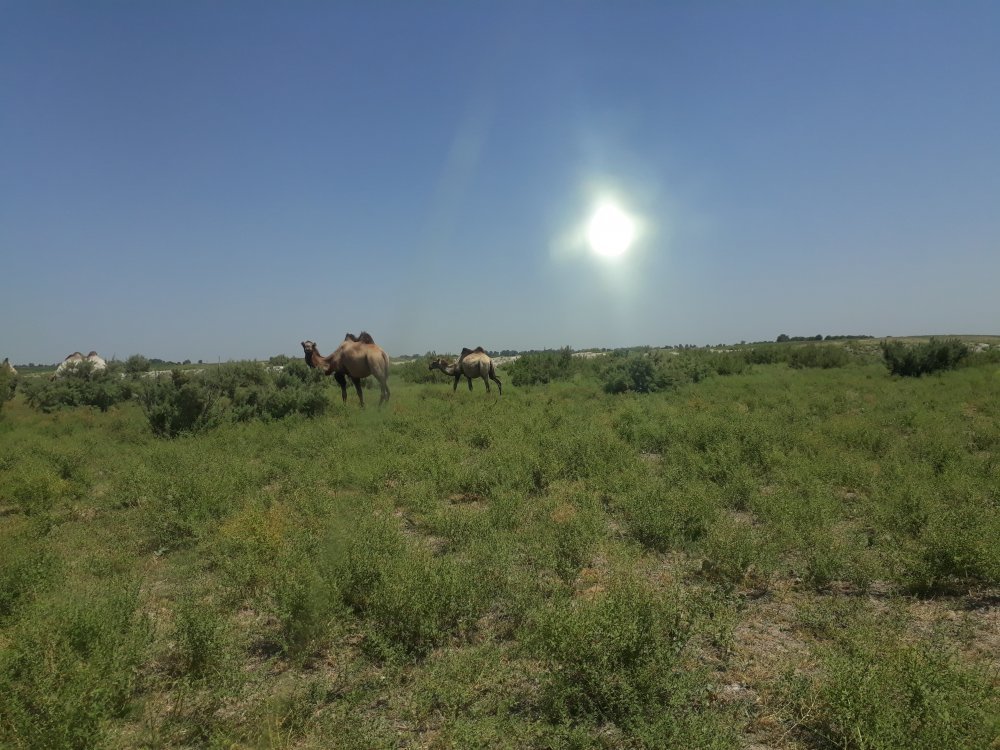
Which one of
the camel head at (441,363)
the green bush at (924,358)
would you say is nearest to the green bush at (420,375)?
the camel head at (441,363)

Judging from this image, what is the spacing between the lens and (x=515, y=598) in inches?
169

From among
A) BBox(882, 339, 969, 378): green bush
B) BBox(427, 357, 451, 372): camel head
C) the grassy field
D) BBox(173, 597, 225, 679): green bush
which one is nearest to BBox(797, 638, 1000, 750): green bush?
the grassy field

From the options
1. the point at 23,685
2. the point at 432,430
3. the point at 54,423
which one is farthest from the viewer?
the point at 54,423

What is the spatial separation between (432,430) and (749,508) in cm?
684

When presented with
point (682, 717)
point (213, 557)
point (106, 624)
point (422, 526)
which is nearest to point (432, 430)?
point (422, 526)

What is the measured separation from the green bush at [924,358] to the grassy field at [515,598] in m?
14.2

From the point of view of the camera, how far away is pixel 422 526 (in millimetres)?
6246

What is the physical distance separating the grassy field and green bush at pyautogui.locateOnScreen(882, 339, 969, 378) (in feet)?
46.5

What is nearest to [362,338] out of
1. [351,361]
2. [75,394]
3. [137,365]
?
[351,361]

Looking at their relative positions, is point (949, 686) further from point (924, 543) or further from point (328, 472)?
point (328, 472)

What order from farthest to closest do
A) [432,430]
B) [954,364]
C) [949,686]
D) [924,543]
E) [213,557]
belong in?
[954,364]
[432,430]
[213,557]
[924,543]
[949,686]

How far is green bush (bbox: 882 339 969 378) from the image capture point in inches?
812

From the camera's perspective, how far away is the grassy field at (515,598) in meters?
2.89

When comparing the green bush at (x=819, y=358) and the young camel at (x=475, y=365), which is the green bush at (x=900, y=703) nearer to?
the young camel at (x=475, y=365)
